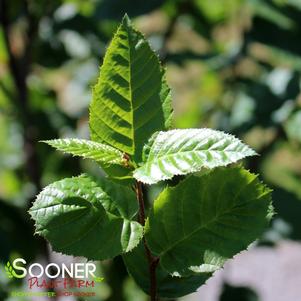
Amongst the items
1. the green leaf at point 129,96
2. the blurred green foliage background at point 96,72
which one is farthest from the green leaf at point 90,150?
the blurred green foliage background at point 96,72

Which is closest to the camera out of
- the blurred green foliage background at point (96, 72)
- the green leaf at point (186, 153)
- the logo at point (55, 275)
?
the green leaf at point (186, 153)

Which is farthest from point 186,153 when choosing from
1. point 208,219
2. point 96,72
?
point 96,72

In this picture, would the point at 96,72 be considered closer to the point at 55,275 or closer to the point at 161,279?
the point at 55,275

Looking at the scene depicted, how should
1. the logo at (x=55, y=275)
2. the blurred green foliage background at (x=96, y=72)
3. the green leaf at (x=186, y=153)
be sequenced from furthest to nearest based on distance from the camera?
the blurred green foliage background at (x=96, y=72) → the logo at (x=55, y=275) → the green leaf at (x=186, y=153)

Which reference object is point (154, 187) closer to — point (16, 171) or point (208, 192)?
point (16, 171)

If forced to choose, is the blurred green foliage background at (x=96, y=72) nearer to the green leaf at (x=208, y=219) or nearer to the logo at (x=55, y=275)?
the logo at (x=55, y=275)

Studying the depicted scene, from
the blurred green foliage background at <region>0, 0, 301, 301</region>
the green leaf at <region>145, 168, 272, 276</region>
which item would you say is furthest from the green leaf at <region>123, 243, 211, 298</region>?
the blurred green foliage background at <region>0, 0, 301, 301</region>

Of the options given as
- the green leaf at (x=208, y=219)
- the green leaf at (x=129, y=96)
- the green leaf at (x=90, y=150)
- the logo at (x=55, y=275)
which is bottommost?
the logo at (x=55, y=275)

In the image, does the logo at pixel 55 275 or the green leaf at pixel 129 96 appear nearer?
the green leaf at pixel 129 96

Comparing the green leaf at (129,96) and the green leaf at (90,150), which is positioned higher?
the green leaf at (129,96)
